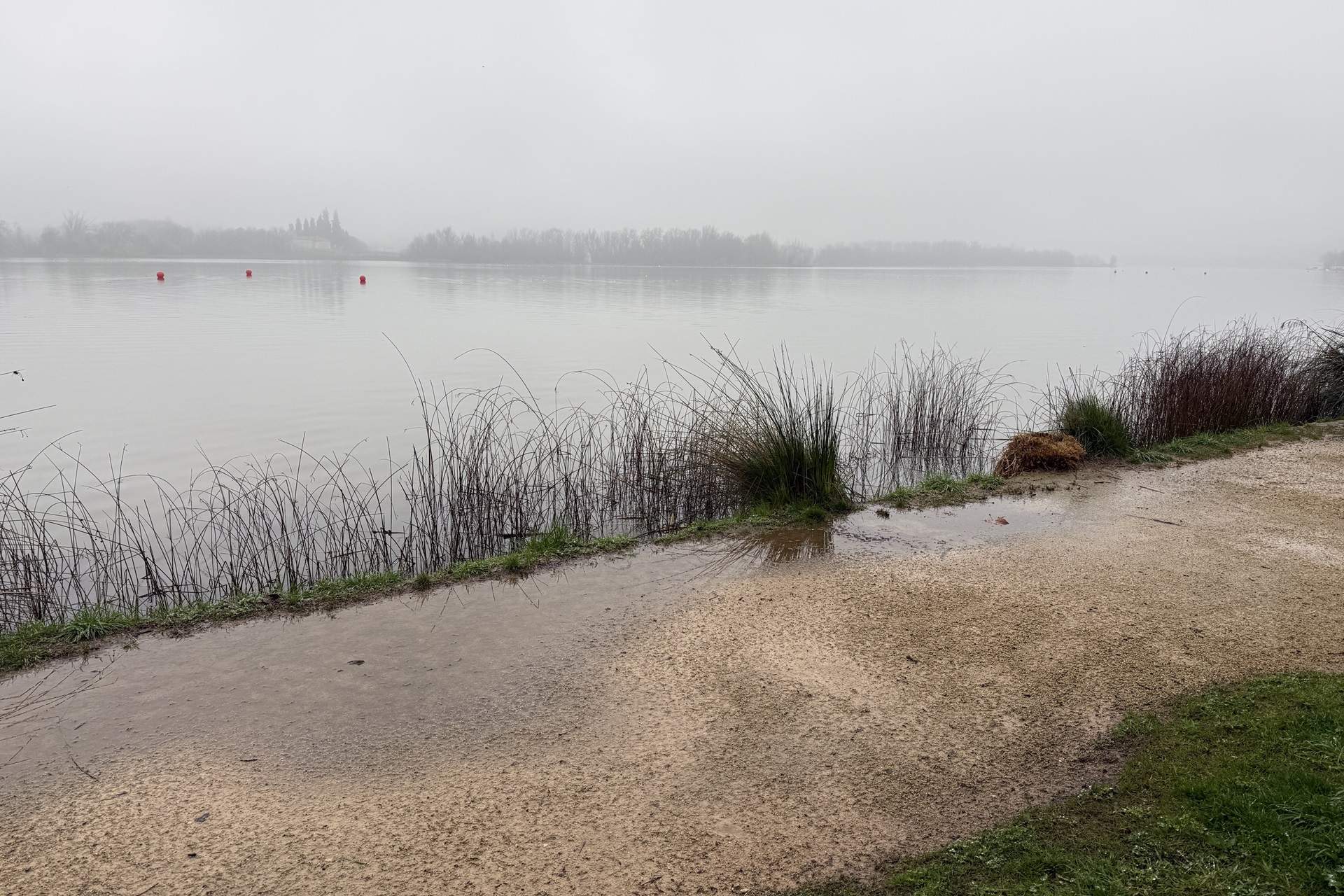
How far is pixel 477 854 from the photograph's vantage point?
8.35 feet

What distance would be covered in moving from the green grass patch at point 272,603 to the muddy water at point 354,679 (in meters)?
0.15

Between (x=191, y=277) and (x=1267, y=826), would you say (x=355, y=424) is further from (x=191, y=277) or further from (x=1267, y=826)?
(x=191, y=277)

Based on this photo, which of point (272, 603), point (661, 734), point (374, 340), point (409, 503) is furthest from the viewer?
point (374, 340)

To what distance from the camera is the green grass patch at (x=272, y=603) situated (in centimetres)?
412

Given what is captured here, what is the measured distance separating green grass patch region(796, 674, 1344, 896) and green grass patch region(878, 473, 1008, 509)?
11.9ft

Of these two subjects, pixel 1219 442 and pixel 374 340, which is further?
pixel 374 340

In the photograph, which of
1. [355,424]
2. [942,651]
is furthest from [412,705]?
[355,424]

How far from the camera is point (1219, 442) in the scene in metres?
→ 8.19

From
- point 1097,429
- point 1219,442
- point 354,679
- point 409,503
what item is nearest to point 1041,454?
point 1097,429

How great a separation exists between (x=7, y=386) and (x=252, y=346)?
5347mm

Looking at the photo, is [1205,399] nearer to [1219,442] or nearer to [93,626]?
[1219,442]

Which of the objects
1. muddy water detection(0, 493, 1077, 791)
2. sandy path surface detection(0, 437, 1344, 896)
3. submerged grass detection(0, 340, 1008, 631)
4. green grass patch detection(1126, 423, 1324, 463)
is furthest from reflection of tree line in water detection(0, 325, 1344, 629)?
sandy path surface detection(0, 437, 1344, 896)

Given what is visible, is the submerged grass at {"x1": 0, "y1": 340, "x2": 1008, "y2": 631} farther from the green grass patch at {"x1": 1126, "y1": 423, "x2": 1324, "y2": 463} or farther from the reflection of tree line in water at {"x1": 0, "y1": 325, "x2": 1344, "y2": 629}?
the green grass patch at {"x1": 1126, "y1": 423, "x2": 1324, "y2": 463}

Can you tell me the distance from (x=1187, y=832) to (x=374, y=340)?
20.2 meters
